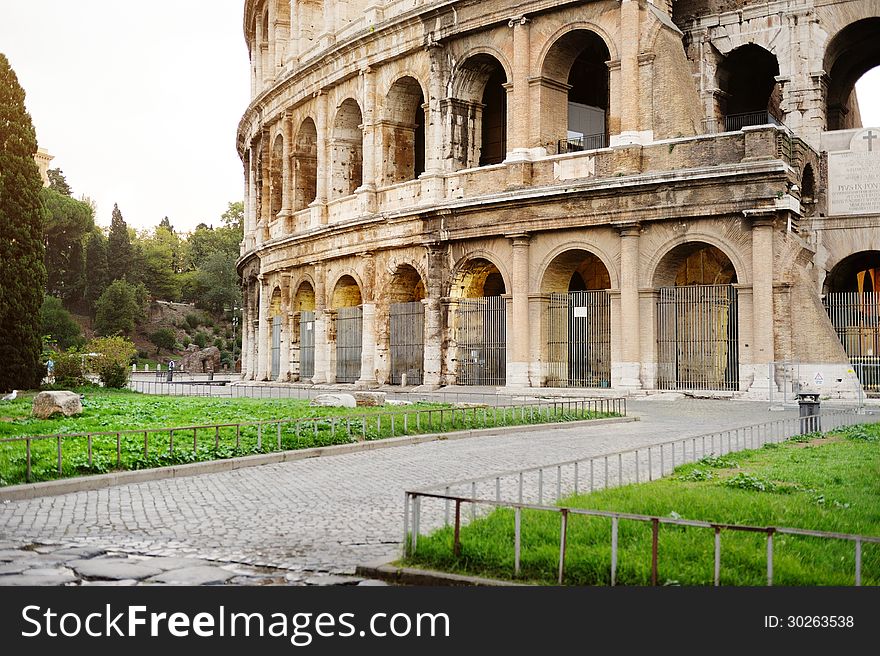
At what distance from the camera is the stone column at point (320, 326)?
29656 mm

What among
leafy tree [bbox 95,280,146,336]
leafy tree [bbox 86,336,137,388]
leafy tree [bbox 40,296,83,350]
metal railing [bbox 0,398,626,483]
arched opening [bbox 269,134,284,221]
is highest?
arched opening [bbox 269,134,284,221]

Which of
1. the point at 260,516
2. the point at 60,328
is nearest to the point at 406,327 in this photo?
the point at 260,516

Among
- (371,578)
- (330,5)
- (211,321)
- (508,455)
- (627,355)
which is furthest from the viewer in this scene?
(211,321)

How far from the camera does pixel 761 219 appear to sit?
2042cm

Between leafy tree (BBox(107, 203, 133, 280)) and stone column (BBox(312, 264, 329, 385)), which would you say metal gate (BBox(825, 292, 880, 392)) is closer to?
stone column (BBox(312, 264, 329, 385))

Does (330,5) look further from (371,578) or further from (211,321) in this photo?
(211,321)

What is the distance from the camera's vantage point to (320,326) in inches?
1177

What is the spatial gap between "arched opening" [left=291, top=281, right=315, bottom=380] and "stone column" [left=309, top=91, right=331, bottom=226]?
286 centimetres

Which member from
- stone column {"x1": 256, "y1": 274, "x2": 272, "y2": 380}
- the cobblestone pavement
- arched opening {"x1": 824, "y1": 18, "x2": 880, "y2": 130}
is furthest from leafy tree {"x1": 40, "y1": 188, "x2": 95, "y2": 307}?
the cobblestone pavement

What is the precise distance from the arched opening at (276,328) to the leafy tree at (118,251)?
36.8 meters

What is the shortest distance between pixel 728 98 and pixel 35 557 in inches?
907

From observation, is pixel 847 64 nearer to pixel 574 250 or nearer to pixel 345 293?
pixel 574 250

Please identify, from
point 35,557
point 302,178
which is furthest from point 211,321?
point 35,557

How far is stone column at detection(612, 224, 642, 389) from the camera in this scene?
21891 mm
